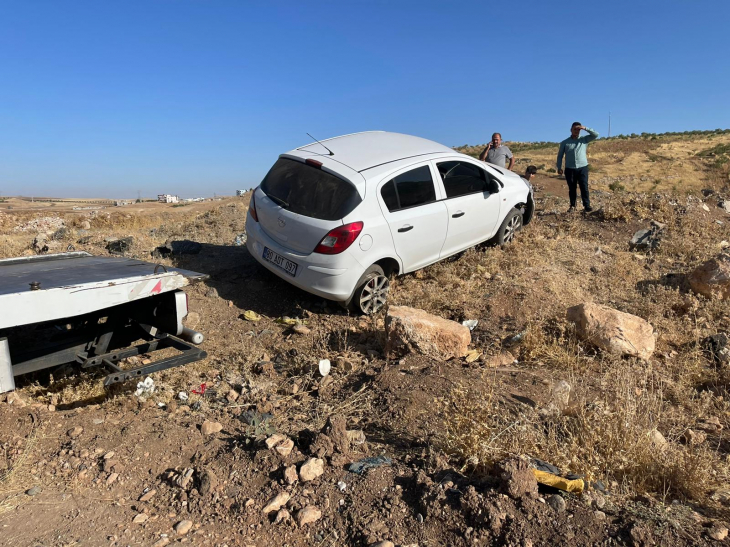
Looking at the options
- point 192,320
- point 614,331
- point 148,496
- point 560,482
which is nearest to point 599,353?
point 614,331

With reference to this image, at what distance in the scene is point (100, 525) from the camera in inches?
106

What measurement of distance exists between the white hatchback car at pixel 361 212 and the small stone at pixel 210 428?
2.19 meters

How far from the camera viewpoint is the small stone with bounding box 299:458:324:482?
2946 millimetres

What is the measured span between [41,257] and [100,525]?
3083 mm

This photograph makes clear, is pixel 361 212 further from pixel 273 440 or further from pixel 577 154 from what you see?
pixel 577 154

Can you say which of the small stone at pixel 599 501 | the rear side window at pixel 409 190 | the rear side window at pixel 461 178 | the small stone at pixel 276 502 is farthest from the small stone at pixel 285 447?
the rear side window at pixel 461 178

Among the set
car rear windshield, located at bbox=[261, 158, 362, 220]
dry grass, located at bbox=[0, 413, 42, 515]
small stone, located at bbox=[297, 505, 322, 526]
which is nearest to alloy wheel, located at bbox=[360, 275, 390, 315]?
car rear windshield, located at bbox=[261, 158, 362, 220]

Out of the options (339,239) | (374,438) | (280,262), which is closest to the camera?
(374,438)

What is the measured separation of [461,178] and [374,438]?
14.1 feet

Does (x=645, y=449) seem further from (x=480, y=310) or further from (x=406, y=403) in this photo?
(x=480, y=310)

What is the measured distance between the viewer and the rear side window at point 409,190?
19.1 feet

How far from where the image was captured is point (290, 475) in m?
2.94

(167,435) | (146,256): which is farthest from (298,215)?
(146,256)

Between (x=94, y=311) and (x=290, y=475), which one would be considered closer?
(x=290, y=475)
